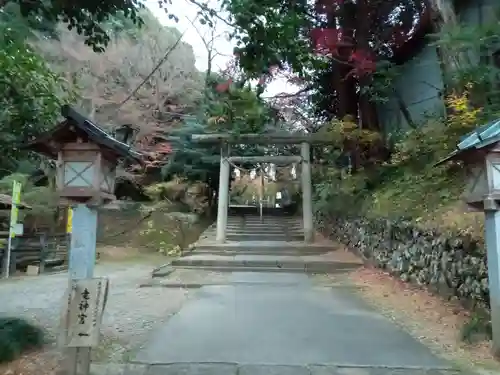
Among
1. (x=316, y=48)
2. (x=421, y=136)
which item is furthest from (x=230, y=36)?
(x=316, y=48)

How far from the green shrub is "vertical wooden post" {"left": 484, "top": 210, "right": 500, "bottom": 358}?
451 centimetres

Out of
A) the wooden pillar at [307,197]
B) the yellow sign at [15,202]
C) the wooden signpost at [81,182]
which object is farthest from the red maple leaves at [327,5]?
the yellow sign at [15,202]

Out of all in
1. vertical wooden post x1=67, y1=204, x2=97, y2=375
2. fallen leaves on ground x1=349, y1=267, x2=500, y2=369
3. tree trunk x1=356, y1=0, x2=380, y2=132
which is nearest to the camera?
vertical wooden post x1=67, y1=204, x2=97, y2=375

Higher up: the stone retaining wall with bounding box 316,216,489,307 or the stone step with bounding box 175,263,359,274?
the stone retaining wall with bounding box 316,216,489,307

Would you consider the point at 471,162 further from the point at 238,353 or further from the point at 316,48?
the point at 316,48

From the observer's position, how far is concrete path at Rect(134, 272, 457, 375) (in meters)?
3.82

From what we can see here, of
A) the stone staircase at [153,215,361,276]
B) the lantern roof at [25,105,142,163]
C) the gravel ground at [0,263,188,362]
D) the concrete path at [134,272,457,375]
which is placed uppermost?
the lantern roof at [25,105,142,163]

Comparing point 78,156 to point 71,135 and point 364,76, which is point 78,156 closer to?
point 71,135

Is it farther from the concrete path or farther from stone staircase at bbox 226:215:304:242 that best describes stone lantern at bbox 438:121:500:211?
stone staircase at bbox 226:215:304:242

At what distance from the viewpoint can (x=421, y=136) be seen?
318 inches

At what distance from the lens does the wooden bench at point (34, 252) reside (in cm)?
1123

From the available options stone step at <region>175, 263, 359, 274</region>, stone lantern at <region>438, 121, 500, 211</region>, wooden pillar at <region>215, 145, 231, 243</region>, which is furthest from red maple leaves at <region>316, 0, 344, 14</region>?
stone lantern at <region>438, 121, 500, 211</region>

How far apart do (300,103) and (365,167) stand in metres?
4.34

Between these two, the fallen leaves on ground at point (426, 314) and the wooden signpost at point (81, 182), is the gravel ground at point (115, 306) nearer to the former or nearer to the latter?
the wooden signpost at point (81, 182)
